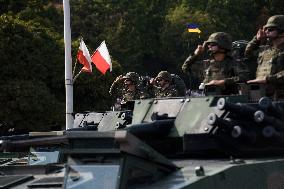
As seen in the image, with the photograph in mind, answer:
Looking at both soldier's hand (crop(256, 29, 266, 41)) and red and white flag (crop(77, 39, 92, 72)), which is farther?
red and white flag (crop(77, 39, 92, 72))

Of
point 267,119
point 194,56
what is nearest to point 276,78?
point 267,119

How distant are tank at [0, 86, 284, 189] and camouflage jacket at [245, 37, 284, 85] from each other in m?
0.30

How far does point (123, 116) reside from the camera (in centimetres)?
1559

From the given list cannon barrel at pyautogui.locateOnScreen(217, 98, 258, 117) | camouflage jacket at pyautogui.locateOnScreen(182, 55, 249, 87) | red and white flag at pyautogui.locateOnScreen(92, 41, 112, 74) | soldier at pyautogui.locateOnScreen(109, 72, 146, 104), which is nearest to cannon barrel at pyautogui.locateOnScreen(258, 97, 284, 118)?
cannon barrel at pyautogui.locateOnScreen(217, 98, 258, 117)

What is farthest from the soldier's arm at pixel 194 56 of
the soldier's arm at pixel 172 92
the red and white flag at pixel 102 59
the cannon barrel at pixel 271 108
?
the red and white flag at pixel 102 59

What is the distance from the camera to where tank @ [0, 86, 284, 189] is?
7871 millimetres

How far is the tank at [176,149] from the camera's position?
7.87m

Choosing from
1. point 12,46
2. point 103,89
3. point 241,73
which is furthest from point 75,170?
point 103,89

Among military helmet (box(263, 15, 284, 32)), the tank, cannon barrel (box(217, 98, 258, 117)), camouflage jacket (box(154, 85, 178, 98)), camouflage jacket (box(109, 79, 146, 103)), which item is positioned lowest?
camouflage jacket (box(109, 79, 146, 103))

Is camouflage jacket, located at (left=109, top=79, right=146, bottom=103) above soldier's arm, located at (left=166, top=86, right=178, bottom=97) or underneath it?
underneath

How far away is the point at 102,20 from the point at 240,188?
50515 mm

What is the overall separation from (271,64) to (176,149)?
1.96 metres

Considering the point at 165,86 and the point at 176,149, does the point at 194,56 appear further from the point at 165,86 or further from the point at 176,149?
the point at 165,86

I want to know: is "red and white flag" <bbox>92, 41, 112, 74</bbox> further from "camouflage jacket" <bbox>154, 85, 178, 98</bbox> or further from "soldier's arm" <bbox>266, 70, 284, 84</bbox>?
"soldier's arm" <bbox>266, 70, 284, 84</bbox>
